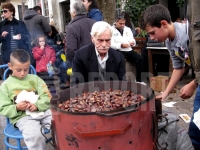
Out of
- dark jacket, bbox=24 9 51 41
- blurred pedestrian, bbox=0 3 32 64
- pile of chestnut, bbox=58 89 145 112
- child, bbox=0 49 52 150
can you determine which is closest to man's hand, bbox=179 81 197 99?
pile of chestnut, bbox=58 89 145 112

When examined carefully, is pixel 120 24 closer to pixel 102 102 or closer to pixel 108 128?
pixel 102 102

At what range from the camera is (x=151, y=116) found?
6.27 ft

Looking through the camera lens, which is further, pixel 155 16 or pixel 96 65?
pixel 96 65

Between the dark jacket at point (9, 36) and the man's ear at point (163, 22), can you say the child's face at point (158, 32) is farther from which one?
the dark jacket at point (9, 36)

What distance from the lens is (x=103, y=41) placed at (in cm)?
261

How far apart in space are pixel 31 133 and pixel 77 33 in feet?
6.23

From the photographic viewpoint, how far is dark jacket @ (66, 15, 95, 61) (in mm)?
3834

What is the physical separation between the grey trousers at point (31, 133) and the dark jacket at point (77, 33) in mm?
1572

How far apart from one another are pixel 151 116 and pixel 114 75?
1.00 metres

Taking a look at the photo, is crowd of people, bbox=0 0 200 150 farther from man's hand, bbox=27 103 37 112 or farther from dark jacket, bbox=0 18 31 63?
dark jacket, bbox=0 18 31 63

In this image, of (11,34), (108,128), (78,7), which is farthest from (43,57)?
(108,128)

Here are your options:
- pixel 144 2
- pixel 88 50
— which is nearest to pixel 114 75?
pixel 88 50

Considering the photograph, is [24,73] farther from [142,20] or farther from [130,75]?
[130,75]

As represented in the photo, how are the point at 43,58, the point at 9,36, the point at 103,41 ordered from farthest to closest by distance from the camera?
the point at 43,58, the point at 9,36, the point at 103,41
